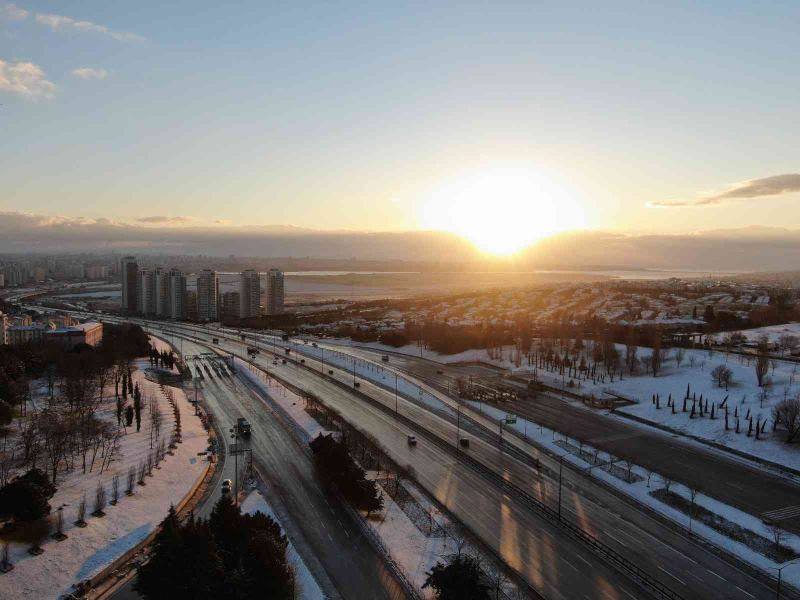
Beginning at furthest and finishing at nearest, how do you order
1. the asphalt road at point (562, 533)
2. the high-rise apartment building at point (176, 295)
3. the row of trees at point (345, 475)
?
the high-rise apartment building at point (176, 295) < the row of trees at point (345, 475) < the asphalt road at point (562, 533)

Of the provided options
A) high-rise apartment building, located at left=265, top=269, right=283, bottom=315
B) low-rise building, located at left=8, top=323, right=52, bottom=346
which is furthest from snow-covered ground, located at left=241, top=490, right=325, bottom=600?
high-rise apartment building, located at left=265, top=269, right=283, bottom=315

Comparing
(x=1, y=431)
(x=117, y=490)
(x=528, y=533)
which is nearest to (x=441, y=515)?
(x=528, y=533)

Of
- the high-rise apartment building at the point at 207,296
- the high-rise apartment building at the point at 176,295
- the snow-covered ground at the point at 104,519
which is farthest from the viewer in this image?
the high-rise apartment building at the point at 176,295

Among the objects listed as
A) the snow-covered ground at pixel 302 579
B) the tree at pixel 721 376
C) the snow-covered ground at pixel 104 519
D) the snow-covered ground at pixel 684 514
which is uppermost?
the tree at pixel 721 376

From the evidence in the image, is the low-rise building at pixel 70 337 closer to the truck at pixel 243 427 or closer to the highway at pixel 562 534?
the truck at pixel 243 427

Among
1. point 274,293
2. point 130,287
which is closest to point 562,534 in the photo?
point 274,293

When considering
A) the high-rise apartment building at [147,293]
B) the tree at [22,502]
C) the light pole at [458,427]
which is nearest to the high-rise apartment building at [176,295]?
the high-rise apartment building at [147,293]

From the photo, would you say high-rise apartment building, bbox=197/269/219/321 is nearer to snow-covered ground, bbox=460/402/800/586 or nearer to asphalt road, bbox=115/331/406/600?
asphalt road, bbox=115/331/406/600

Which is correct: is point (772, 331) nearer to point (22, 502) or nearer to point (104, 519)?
point (104, 519)
